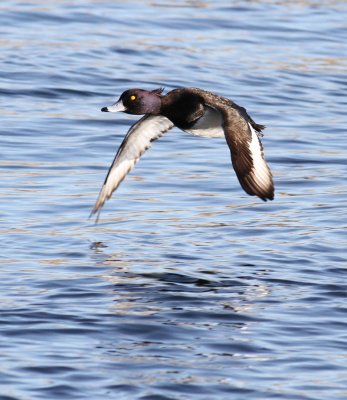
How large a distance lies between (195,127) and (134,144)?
972mm

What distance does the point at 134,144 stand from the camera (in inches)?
430

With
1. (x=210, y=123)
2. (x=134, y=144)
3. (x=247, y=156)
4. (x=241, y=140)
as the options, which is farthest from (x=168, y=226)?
(x=247, y=156)

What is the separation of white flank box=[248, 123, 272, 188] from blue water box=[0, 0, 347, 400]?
71 centimetres

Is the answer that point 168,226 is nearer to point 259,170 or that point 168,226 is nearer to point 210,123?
point 210,123

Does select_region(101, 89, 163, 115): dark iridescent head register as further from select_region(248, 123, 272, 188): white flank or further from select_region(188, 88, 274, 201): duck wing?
select_region(248, 123, 272, 188): white flank

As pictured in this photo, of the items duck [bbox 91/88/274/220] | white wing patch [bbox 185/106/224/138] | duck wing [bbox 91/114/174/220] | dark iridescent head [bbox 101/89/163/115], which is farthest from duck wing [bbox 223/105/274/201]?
duck wing [bbox 91/114/174/220]

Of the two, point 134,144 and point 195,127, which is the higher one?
point 195,127

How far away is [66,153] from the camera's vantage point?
502 inches

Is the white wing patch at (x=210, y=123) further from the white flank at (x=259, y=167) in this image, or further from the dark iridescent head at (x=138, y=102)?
the white flank at (x=259, y=167)

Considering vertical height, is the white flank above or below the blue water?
above

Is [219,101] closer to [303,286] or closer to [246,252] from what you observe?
[246,252]

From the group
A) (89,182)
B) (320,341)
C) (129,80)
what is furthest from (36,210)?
(129,80)

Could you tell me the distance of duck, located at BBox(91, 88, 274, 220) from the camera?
890 cm

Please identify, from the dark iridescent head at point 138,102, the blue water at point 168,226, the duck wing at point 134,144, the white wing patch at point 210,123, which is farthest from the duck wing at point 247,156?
the duck wing at point 134,144
